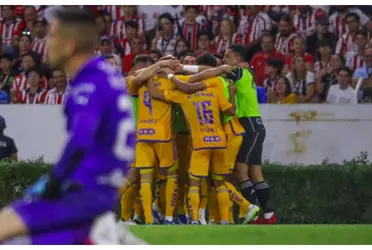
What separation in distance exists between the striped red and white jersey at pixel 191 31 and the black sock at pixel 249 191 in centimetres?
400

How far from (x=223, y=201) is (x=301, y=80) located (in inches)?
149

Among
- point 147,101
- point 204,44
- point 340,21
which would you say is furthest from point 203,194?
point 340,21

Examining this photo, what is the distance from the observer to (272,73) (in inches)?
631

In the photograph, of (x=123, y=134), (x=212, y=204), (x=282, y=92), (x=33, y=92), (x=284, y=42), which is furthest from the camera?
(x=284, y=42)

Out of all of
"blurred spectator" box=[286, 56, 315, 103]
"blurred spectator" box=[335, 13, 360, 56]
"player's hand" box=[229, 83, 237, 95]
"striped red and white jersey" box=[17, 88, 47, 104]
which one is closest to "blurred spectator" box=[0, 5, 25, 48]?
"striped red and white jersey" box=[17, 88, 47, 104]

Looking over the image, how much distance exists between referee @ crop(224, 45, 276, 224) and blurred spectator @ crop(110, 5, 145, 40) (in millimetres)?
4576

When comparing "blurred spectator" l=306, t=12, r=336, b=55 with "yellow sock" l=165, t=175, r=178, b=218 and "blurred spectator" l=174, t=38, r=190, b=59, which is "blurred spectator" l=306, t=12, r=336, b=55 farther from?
"yellow sock" l=165, t=175, r=178, b=218

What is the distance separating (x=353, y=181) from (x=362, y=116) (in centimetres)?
118

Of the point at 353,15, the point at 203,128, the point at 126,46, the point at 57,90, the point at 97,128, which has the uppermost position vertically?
the point at 353,15

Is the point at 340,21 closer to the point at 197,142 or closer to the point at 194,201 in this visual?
the point at 197,142

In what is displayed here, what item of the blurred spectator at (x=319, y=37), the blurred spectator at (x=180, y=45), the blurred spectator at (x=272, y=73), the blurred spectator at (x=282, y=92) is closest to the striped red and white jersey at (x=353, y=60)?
the blurred spectator at (x=319, y=37)

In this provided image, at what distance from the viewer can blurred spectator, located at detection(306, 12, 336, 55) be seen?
17.2 metres
